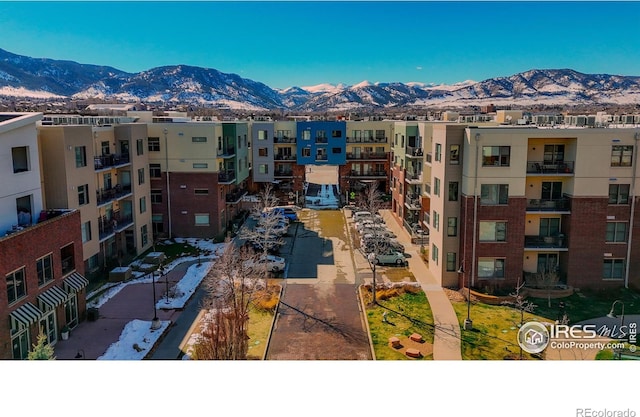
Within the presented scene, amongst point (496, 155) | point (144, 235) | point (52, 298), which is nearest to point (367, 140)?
point (144, 235)

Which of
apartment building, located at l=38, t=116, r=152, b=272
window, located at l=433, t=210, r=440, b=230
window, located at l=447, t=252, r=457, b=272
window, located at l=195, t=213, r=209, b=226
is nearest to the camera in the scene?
apartment building, located at l=38, t=116, r=152, b=272

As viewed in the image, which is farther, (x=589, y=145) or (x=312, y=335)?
(x=589, y=145)

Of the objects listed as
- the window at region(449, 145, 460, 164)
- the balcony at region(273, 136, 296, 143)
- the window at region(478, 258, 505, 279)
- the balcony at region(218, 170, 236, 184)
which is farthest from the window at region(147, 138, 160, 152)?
the window at region(478, 258, 505, 279)

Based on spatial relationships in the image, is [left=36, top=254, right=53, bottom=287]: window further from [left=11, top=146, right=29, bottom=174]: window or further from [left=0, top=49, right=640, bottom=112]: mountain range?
[left=0, top=49, right=640, bottom=112]: mountain range

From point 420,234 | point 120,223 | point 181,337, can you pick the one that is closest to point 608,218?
point 420,234

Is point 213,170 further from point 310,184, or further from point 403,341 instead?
point 310,184

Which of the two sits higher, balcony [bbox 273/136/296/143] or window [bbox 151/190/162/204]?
balcony [bbox 273/136/296/143]
